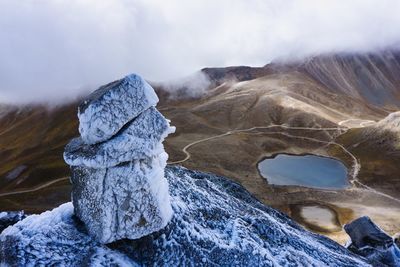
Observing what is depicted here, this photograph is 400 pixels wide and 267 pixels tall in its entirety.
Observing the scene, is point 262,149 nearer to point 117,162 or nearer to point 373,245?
point 373,245

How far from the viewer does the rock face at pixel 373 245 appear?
3578 centimetres

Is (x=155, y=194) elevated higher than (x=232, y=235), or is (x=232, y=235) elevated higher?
(x=155, y=194)

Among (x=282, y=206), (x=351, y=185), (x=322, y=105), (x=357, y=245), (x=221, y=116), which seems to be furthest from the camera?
(x=322, y=105)

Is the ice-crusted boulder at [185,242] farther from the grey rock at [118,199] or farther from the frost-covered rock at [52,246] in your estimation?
the grey rock at [118,199]

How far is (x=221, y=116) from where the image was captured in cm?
17062

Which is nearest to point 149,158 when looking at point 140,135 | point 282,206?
point 140,135

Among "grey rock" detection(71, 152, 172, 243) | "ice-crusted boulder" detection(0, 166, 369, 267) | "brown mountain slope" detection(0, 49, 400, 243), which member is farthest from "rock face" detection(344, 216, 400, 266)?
"brown mountain slope" detection(0, 49, 400, 243)

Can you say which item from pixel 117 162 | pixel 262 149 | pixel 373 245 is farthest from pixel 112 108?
pixel 262 149

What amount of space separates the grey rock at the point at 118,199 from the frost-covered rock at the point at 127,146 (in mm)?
573

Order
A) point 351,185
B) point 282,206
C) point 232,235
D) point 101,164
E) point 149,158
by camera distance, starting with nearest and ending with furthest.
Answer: point 101,164
point 149,158
point 232,235
point 282,206
point 351,185

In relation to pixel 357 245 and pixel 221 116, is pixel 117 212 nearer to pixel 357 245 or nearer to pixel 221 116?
pixel 357 245

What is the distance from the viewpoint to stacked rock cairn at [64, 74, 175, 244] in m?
19.6

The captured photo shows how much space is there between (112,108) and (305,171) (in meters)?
107

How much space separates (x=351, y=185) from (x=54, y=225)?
331ft
